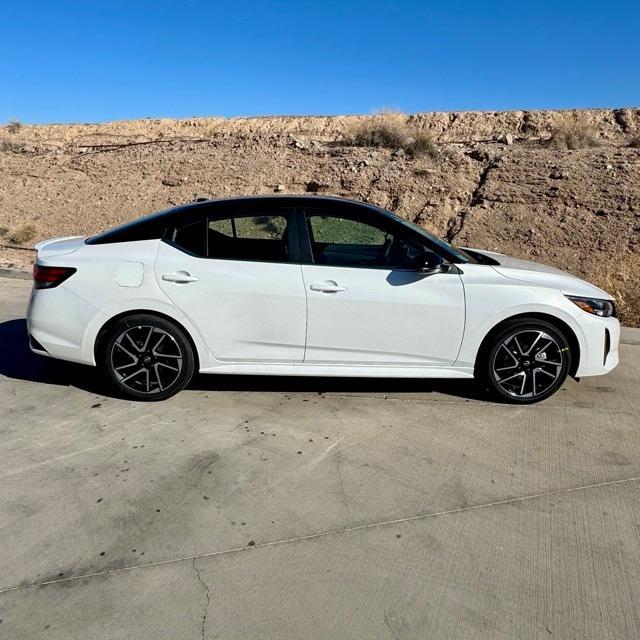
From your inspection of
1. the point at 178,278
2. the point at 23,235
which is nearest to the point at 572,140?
the point at 23,235

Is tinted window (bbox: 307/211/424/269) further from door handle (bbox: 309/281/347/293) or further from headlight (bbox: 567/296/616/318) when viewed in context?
headlight (bbox: 567/296/616/318)

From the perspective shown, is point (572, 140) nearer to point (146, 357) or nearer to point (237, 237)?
point (237, 237)

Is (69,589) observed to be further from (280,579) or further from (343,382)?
(343,382)

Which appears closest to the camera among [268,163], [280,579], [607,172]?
[280,579]

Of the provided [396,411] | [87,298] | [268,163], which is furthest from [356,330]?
[268,163]

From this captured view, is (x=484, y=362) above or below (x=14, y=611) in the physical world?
above

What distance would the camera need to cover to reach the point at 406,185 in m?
14.8

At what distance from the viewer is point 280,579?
2764mm

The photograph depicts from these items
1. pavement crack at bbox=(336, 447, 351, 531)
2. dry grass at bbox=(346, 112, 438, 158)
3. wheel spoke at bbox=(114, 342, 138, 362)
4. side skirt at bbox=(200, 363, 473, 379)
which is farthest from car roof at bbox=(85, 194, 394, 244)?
dry grass at bbox=(346, 112, 438, 158)

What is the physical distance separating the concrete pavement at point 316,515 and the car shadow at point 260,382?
0.16 feet

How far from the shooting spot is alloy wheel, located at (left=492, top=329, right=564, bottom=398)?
4.66m

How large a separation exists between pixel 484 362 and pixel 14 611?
3476 millimetres

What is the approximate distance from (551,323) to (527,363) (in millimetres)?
357

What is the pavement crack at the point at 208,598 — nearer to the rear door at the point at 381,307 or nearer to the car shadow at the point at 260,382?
the rear door at the point at 381,307
